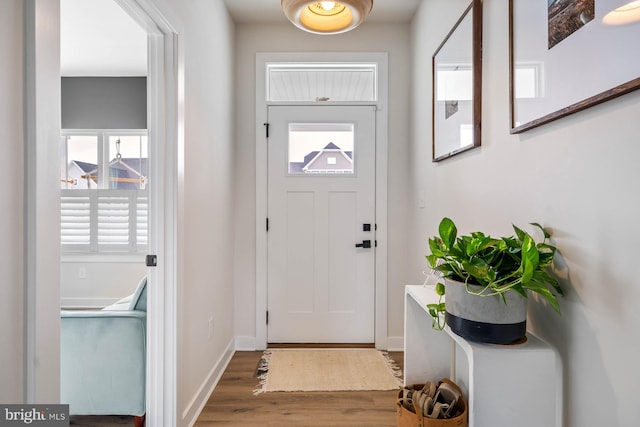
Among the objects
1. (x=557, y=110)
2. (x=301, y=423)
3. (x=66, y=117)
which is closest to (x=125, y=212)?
(x=66, y=117)

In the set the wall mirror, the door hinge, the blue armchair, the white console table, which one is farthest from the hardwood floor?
the wall mirror

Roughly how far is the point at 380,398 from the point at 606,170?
1.79 m

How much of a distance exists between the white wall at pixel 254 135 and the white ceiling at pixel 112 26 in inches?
5.7

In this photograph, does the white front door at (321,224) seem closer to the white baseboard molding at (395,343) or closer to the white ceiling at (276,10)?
the white baseboard molding at (395,343)

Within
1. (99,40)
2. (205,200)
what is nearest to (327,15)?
(205,200)

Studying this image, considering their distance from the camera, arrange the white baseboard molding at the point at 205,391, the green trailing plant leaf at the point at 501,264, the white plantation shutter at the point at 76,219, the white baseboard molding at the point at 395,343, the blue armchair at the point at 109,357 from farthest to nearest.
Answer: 1. the white plantation shutter at the point at 76,219
2. the white baseboard molding at the point at 395,343
3. the white baseboard molding at the point at 205,391
4. the blue armchair at the point at 109,357
5. the green trailing plant leaf at the point at 501,264

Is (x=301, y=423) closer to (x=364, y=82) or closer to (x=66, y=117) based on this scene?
(x=364, y=82)

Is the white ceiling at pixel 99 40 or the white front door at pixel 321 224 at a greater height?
the white ceiling at pixel 99 40

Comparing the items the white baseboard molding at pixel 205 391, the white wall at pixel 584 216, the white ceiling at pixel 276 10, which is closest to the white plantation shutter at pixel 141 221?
the white baseboard molding at pixel 205 391

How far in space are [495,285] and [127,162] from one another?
13.5ft

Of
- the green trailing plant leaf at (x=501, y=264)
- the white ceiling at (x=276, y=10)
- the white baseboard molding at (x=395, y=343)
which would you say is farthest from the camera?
the white baseboard molding at (x=395, y=343)

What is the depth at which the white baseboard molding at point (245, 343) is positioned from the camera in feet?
9.28

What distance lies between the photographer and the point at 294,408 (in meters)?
1.99

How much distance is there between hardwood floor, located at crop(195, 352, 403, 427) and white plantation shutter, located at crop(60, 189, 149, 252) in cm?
242
